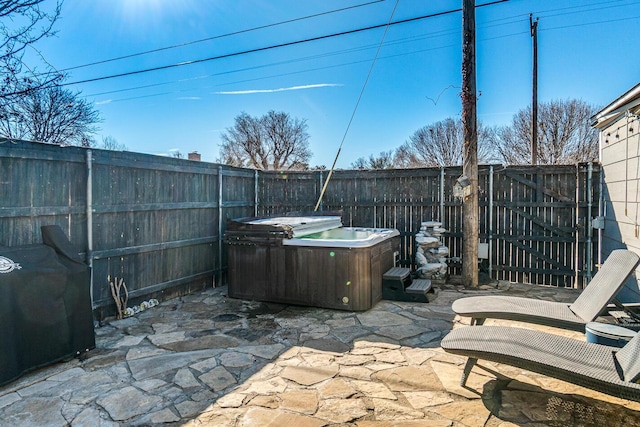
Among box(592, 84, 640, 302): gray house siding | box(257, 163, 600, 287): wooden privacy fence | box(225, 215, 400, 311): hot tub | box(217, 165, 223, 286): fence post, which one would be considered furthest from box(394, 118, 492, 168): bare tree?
box(225, 215, 400, 311): hot tub

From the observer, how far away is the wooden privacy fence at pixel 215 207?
3.62 metres

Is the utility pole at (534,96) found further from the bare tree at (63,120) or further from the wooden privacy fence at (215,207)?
the bare tree at (63,120)

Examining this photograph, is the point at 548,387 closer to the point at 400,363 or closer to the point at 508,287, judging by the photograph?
the point at 400,363


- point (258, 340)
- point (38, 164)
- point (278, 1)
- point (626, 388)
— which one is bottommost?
point (258, 340)

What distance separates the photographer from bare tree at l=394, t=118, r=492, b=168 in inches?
696

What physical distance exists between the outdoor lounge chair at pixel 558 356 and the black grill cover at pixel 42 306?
2881mm

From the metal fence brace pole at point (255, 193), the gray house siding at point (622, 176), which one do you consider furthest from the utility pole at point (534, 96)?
the metal fence brace pole at point (255, 193)

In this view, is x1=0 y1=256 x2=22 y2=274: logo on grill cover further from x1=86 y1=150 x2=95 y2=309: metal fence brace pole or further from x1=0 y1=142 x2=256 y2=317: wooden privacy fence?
x1=86 y1=150 x2=95 y2=309: metal fence brace pole

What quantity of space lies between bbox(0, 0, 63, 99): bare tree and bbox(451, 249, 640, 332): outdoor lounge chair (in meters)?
4.64

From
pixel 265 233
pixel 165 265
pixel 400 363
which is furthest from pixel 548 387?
pixel 165 265

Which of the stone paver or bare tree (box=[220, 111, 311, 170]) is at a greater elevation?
bare tree (box=[220, 111, 311, 170])

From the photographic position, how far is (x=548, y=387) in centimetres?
253

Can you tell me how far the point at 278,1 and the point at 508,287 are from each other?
21.1 ft


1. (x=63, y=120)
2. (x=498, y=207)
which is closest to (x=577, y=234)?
(x=498, y=207)
